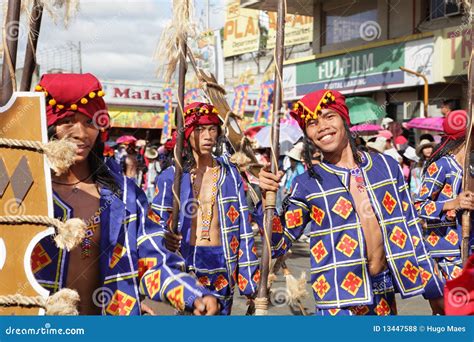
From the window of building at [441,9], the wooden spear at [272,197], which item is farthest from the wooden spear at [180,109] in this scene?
the window of building at [441,9]

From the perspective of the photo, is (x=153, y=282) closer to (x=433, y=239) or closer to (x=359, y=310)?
(x=359, y=310)

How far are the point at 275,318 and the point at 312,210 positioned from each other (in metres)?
1.25

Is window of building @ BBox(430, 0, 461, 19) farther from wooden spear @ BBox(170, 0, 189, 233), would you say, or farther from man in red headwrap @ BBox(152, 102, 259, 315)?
wooden spear @ BBox(170, 0, 189, 233)

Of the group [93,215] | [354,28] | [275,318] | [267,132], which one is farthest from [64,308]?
[354,28]

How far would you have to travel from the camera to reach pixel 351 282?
10.7ft

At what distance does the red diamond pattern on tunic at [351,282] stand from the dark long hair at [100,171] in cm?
127

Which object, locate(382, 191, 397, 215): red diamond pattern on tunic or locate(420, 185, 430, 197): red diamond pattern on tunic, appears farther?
locate(420, 185, 430, 197): red diamond pattern on tunic

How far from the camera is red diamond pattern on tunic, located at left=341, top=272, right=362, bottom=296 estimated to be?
3.26 m

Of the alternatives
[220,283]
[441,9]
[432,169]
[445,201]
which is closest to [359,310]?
[220,283]

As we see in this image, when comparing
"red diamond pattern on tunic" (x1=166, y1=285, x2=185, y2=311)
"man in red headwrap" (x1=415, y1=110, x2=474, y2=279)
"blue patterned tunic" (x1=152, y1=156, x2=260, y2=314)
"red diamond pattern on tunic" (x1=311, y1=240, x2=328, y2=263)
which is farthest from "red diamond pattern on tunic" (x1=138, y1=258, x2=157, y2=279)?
"man in red headwrap" (x1=415, y1=110, x2=474, y2=279)

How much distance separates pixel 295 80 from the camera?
18656 mm

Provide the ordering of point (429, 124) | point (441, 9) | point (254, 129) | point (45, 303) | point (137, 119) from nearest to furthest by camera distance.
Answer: point (45, 303) < point (429, 124) < point (254, 129) < point (441, 9) < point (137, 119)

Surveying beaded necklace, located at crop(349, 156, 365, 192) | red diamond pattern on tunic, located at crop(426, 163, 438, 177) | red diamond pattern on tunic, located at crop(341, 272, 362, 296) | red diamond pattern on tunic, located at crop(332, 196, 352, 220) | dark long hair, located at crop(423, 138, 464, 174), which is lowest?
red diamond pattern on tunic, located at crop(341, 272, 362, 296)

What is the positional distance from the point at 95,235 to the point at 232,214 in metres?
2.02
